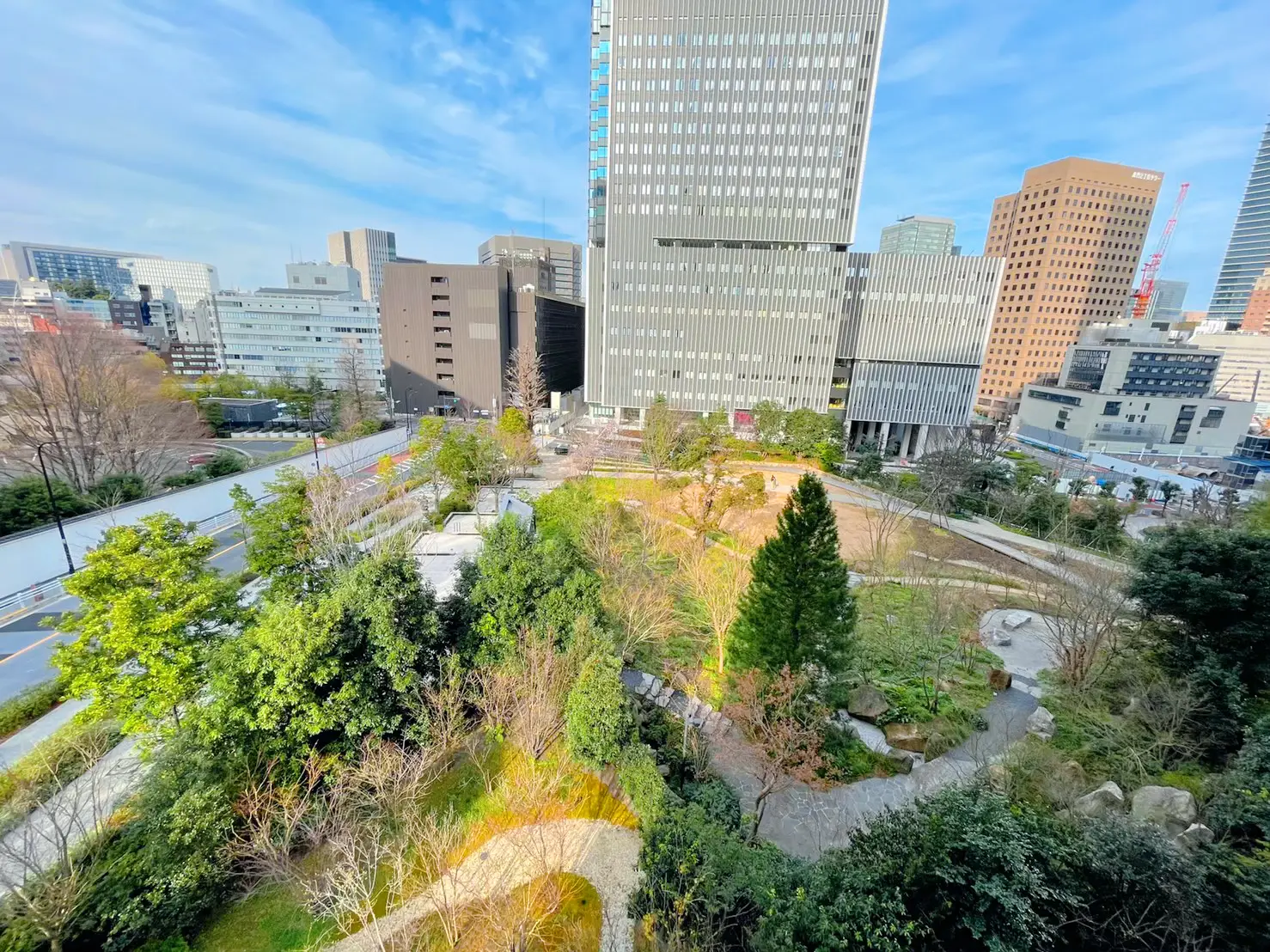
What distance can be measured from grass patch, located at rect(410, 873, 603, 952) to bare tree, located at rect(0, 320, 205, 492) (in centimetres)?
2776

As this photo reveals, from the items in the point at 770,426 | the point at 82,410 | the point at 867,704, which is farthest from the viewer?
the point at 770,426

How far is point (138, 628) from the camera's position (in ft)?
29.8

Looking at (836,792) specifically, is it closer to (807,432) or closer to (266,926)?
(266,926)

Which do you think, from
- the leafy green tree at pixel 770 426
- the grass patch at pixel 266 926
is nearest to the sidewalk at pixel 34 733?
the grass patch at pixel 266 926

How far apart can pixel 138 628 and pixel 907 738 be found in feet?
56.9

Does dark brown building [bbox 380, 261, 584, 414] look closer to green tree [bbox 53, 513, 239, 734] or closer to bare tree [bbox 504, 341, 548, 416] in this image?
bare tree [bbox 504, 341, 548, 416]

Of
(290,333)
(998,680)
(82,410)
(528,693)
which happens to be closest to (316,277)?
(290,333)

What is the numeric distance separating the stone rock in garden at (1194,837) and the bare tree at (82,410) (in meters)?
37.2

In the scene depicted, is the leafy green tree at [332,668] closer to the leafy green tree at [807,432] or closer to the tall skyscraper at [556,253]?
the leafy green tree at [807,432]

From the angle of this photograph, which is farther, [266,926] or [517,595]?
[517,595]

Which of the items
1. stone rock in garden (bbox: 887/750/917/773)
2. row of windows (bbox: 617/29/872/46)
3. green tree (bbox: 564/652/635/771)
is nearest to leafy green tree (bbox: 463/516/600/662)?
green tree (bbox: 564/652/635/771)

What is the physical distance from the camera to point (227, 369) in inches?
2672

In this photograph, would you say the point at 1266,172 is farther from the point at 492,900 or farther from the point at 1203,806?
the point at 492,900

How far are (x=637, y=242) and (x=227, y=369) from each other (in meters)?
60.7
